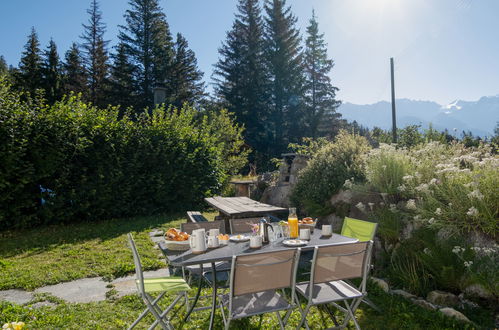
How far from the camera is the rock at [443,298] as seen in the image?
3278 mm

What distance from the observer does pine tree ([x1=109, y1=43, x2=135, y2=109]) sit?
22281 millimetres

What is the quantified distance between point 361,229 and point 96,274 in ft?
11.4

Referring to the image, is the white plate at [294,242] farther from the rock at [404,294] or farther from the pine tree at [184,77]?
the pine tree at [184,77]

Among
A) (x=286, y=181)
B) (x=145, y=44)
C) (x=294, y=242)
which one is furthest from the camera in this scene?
(x=145, y=44)

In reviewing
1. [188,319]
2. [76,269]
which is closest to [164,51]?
[76,269]

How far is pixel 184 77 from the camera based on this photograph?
985 inches

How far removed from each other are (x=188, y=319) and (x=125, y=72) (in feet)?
72.5

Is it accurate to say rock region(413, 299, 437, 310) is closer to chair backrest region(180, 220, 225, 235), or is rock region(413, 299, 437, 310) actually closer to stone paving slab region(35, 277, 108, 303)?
chair backrest region(180, 220, 225, 235)

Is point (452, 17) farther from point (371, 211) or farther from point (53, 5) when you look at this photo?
point (53, 5)

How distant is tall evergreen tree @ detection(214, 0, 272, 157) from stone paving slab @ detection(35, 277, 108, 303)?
793 inches

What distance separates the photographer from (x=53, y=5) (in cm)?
980

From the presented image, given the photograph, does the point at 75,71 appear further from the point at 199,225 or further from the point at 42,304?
the point at 199,225

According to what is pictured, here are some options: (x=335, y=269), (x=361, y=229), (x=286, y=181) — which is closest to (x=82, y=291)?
(x=335, y=269)

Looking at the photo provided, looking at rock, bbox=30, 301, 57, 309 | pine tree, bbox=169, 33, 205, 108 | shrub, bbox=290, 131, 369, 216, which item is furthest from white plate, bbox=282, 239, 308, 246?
pine tree, bbox=169, 33, 205, 108
